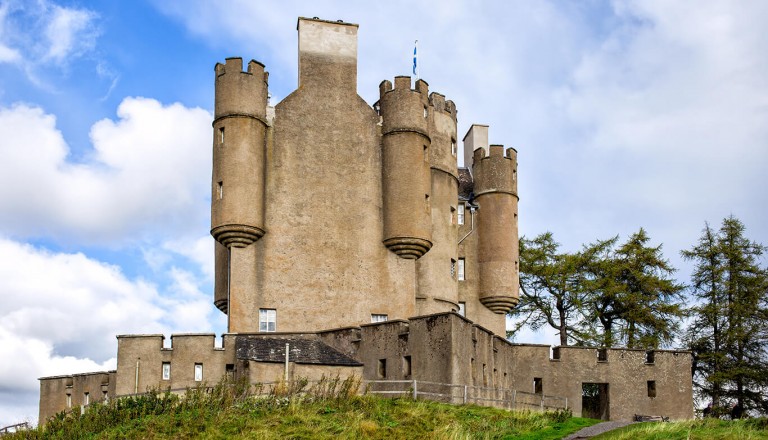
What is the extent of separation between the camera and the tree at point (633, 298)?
57469 millimetres

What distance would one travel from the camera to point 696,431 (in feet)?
95.6

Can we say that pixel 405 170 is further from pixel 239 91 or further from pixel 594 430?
pixel 594 430

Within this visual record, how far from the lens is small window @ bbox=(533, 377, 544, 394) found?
4778 centimetres

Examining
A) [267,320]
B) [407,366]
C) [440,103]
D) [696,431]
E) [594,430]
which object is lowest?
[594,430]

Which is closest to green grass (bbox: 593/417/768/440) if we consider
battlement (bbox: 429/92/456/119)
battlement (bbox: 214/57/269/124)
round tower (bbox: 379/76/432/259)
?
round tower (bbox: 379/76/432/259)

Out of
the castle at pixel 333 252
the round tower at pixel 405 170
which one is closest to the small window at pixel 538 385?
the castle at pixel 333 252

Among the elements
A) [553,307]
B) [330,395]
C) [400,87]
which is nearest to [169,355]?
[330,395]

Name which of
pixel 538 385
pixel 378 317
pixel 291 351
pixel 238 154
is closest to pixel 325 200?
pixel 238 154

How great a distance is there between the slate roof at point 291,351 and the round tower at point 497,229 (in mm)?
13702

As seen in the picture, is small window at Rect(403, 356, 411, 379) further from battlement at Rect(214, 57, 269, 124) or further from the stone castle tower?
battlement at Rect(214, 57, 269, 124)

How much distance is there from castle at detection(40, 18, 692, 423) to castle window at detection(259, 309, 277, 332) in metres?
0.06

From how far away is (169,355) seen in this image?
42219 mm

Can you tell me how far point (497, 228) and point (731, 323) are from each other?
1349 cm

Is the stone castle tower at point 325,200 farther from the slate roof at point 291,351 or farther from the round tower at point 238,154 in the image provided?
the slate roof at point 291,351
